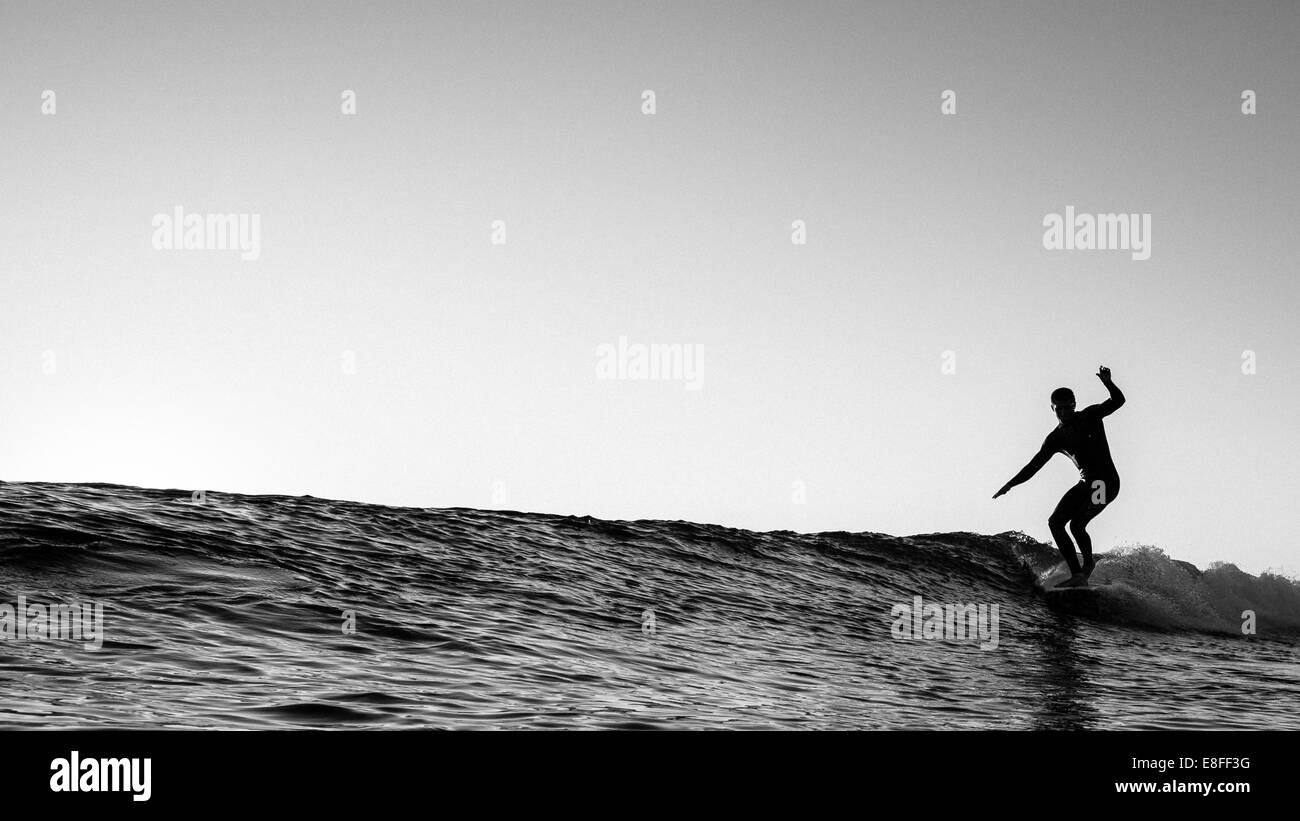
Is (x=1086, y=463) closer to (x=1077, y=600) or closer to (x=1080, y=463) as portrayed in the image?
(x=1080, y=463)

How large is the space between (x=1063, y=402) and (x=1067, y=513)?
139cm

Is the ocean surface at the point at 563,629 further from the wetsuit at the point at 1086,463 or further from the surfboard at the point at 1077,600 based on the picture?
the wetsuit at the point at 1086,463

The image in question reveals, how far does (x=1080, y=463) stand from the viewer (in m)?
12.1

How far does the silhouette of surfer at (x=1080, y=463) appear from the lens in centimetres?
1191

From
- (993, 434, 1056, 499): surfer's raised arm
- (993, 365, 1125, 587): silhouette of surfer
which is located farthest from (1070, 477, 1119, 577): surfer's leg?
(993, 434, 1056, 499): surfer's raised arm

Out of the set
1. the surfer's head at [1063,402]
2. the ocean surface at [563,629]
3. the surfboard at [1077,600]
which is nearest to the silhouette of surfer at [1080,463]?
the surfer's head at [1063,402]

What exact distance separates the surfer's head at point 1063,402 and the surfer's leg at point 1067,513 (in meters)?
0.88

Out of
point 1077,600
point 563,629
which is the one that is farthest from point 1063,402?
point 563,629

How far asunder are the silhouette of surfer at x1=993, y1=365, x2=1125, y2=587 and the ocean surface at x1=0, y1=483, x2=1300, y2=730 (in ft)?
4.07

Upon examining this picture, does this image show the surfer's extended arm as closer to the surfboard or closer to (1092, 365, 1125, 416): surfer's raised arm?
(1092, 365, 1125, 416): surfer's raised arm

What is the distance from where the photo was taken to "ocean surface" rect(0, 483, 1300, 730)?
17.4ft

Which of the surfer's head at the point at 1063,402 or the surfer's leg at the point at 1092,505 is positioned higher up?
the surfer's head at the point at 1063,402
